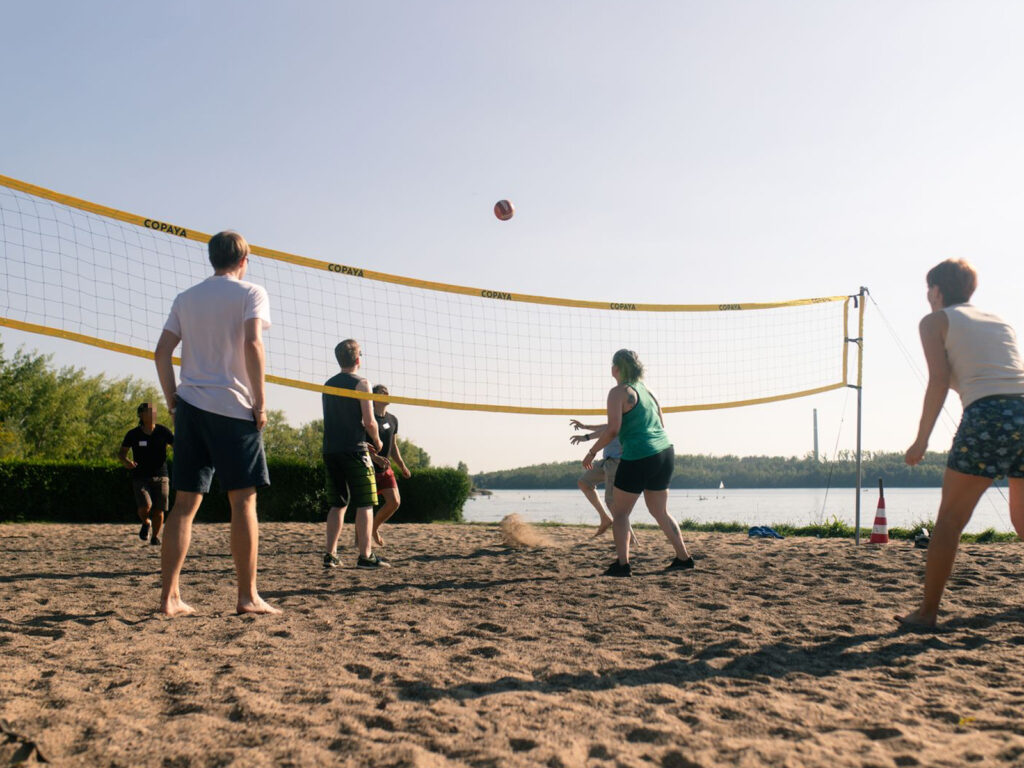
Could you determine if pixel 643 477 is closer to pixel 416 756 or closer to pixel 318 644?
pixel 318 644

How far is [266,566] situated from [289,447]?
5298 cm

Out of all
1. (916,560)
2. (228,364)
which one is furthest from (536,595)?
(916,560)

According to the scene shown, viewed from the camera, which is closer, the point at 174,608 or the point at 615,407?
the point at 174,608

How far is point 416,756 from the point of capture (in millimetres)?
2201

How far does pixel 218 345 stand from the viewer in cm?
403

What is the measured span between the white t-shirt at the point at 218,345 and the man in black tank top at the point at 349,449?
203cm

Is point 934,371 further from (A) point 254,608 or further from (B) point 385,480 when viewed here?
(B) point 385,480

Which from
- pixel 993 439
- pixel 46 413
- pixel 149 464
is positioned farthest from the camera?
pixel 46 413

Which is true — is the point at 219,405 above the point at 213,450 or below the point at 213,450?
above

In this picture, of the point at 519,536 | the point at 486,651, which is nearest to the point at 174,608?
the point at 486,651

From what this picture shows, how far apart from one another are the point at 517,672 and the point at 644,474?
9.23 ft

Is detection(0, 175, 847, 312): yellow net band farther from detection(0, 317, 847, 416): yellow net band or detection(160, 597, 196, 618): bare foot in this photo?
detection(160, 597, 196, 618): bare foot

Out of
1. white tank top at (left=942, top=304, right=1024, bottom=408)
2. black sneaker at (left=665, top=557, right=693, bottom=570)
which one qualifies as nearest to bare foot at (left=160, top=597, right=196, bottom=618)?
black sneaker at (left=665, top=557, right=693, bottom=570)

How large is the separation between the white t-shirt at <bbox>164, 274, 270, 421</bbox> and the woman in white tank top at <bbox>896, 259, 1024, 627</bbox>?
3265mm
